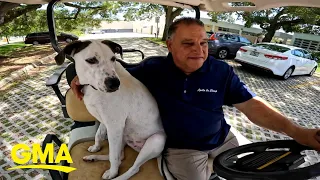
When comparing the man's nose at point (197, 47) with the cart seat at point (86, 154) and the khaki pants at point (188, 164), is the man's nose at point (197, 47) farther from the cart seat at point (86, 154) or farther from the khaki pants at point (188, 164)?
the cart seat at point (86, 154)

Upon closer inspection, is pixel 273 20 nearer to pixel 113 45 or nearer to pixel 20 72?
pixel 20 72

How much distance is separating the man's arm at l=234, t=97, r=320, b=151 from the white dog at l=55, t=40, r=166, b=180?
0.67 metres

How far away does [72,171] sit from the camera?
5.41 ft

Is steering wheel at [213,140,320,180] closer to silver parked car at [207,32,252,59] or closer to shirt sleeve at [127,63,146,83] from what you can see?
shirt sleeve at [127,63,146,83]

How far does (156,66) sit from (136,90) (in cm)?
27

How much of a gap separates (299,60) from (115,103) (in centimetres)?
893

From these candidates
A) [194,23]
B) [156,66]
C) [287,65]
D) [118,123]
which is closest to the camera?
[118,123]

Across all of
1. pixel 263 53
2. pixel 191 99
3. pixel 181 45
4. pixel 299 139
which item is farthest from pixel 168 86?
pixel 263 53

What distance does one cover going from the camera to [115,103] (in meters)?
1.46

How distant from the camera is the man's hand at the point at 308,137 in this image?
119cm

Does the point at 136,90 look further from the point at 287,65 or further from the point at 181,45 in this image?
the point at 287,65

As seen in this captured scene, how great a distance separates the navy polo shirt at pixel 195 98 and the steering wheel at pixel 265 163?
1.02ft

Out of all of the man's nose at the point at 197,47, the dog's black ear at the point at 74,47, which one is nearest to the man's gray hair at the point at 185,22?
the man's nose at the point at 197,47

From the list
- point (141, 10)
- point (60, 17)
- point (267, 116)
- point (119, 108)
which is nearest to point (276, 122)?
point (267, 116)
